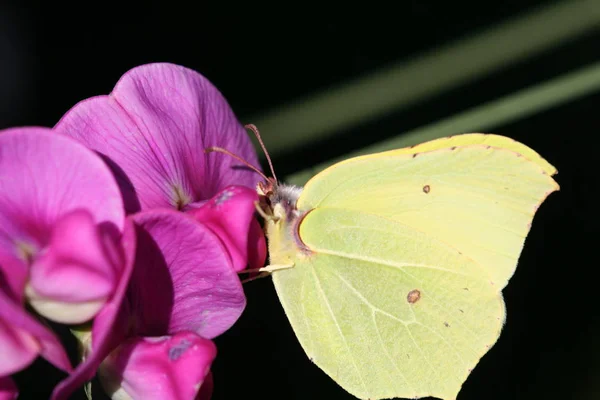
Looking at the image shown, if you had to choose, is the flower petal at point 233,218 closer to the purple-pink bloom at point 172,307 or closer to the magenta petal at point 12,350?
the purple-pink bloom at point 172,307

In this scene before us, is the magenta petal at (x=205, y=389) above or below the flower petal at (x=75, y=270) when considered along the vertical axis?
below

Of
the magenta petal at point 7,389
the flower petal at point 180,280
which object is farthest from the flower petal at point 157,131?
the magenta petal at point 7,389

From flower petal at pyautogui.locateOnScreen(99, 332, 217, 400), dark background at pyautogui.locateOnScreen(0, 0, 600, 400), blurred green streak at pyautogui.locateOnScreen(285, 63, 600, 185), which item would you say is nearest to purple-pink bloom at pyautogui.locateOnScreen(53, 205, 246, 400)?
flower petal at pyautogui.locateOnScreen(99, 332, 217, 400)

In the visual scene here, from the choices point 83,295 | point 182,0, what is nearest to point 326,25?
point 182,0

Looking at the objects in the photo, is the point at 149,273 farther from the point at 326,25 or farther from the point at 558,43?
the point at 326,25

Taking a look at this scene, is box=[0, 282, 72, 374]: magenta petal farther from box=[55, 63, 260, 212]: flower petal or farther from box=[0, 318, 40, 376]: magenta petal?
box=[55, 63, 260, 212]: flower petal

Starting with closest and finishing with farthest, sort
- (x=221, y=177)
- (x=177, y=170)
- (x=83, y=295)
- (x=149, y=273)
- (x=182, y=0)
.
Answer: (x=83, y=295), (x=149, y=273), (x=177, y=170), (x=221, y=177), (x=182, y=0)
